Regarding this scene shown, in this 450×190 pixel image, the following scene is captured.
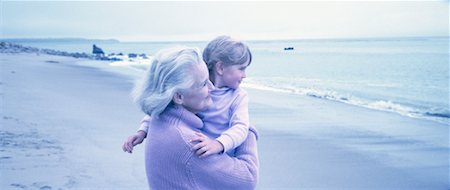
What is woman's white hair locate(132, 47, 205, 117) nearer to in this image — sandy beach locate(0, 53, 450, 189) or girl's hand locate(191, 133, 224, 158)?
girl's hand locate(191, 133, 224, 158)

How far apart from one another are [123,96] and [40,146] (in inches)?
217

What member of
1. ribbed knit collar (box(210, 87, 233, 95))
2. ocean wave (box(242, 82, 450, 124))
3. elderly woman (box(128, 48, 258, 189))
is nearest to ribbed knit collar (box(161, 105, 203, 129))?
elderly woman (box(128, 48, 258, 189))

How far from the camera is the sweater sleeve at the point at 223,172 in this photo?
1598 mm

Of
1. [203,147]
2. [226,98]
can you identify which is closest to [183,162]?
[203,147]

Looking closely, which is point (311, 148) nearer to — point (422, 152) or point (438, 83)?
point (422, 152)

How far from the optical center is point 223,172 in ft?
5.31

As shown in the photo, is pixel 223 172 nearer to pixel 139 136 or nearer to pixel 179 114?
pixel 179 114

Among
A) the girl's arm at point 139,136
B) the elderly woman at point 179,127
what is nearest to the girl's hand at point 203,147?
the elderly woman at point 179,127

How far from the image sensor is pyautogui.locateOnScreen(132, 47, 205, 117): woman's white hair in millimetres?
1571

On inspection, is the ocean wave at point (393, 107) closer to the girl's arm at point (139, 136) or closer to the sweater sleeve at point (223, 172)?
the girl's arm at point (139, 136)

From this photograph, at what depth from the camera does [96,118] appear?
7.80 m

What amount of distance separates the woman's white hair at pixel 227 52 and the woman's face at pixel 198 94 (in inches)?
13.8

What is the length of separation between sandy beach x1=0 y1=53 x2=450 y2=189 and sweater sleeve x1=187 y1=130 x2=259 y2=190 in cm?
305

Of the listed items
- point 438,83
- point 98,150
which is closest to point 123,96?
point 98,150
